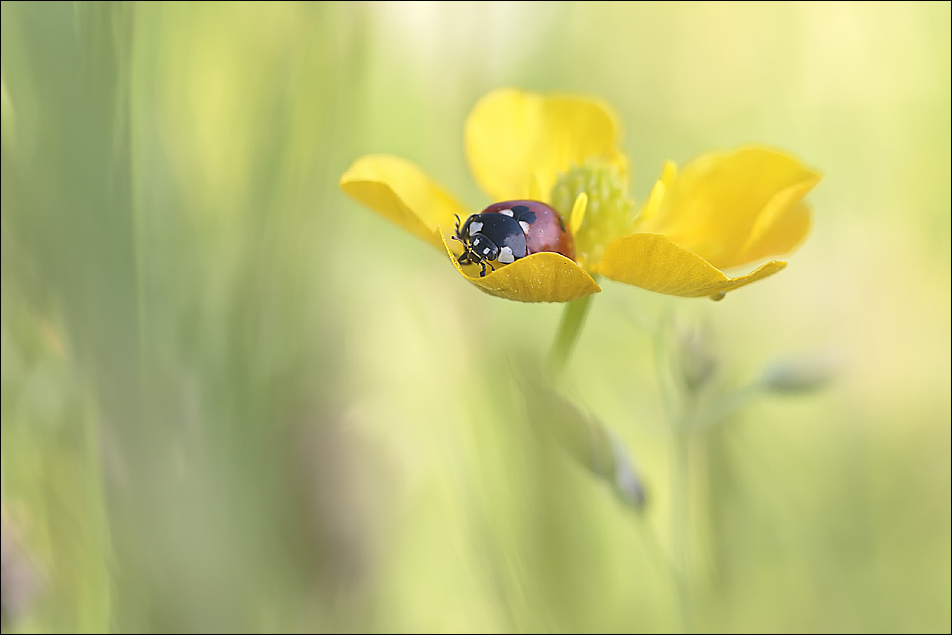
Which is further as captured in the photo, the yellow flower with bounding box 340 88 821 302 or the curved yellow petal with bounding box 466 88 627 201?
the curved yellow petal with bounding box 466 88 627 201

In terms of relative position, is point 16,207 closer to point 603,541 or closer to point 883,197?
point 603,541

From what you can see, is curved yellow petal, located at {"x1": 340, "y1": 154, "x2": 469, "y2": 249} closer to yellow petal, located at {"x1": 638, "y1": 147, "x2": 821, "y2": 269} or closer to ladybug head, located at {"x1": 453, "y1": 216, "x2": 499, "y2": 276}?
ladybug head, located at {"x1": 453, "y1": 216, "x2": 499, "y2": 276}

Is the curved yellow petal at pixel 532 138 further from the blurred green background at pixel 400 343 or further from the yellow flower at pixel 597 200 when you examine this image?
the blurred green background at pixel 400 343

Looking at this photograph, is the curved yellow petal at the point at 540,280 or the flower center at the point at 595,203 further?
the flower center at the point at 595,203

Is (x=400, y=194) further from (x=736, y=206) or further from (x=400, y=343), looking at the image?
(x=400, y=343)

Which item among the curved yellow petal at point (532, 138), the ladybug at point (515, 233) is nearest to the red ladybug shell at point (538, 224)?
the ladybug at point (515, 233)

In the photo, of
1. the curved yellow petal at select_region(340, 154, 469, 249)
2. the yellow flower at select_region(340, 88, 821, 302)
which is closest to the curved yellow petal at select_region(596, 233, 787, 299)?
the yellow flower at select_region(340, 88, 821, 302)
